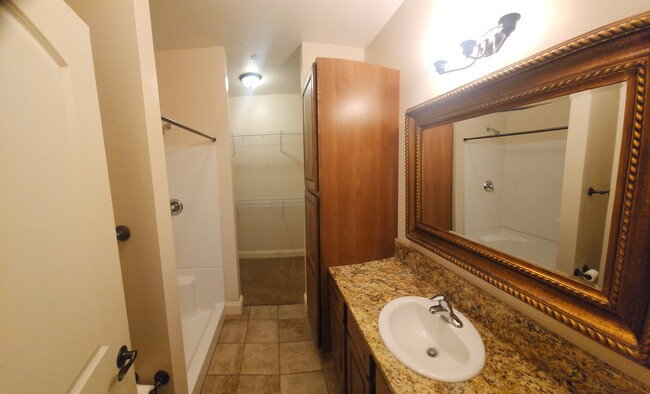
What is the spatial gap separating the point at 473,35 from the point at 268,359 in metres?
2.42

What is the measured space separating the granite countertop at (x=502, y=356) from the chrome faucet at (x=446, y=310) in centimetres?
10

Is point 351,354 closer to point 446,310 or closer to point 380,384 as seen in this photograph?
point 380,384

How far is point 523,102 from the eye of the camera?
80 cm

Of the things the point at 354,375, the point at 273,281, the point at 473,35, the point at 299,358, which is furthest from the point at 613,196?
the point at 273,281

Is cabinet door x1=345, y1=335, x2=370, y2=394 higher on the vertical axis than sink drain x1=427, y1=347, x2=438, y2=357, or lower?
lower

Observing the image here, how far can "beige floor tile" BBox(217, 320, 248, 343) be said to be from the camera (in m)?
1.98

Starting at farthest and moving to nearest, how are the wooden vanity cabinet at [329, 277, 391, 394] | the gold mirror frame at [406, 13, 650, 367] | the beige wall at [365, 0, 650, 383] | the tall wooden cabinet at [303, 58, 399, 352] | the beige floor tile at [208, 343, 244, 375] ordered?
the beige floor tile at [208, 343, 244, 375] → the tall wooden cabinet at [303, 58, 399, 352] → the wooden vanity cabinet at [329, 277, 391, 394] → the beige wall at [365, 0, 650, 383] → the gold mirror frame at [406, 13, 650, 367]

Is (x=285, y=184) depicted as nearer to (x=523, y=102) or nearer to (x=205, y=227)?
(x=205, y=227)

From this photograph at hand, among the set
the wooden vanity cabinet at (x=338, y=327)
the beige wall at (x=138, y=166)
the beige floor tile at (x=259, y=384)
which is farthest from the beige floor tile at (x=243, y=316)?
the beige wall at (x=138, y=166)

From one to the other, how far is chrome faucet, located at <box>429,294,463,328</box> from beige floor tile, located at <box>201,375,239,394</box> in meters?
1.47

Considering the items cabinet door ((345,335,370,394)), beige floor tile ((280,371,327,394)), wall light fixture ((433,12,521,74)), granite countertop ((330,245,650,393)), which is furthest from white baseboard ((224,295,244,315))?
wall light fixture ((433,12,521,74))

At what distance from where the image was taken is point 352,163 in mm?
1493

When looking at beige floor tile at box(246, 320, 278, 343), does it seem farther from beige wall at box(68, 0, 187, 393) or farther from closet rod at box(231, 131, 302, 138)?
closet rod at box(231, 131, 302, 138)

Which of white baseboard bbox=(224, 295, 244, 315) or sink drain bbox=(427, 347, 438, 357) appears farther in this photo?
white baseboard bbox=(224, 295, 244, 315)
